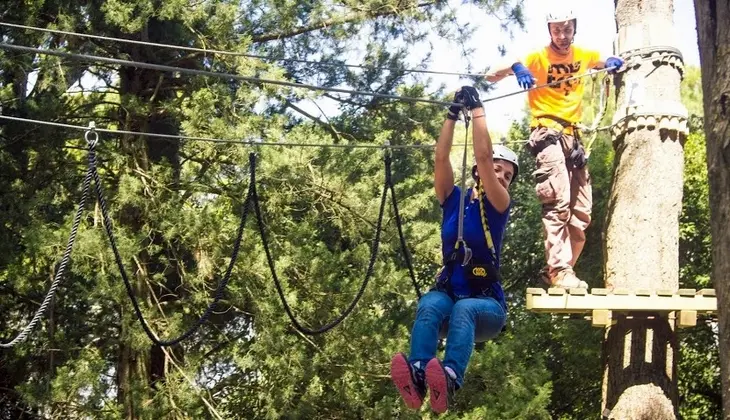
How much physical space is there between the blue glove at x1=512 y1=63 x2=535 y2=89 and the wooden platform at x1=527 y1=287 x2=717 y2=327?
3.48 feet

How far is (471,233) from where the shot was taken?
14.5ft

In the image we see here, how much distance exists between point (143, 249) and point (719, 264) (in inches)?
263

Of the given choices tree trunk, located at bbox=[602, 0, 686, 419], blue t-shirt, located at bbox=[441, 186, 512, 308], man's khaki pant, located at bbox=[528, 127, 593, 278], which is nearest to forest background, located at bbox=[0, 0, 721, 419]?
tree trunk, located at bbox=[602, 0, 686, 419]

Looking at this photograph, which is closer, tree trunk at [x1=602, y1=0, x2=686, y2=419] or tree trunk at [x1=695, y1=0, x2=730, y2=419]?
tree trunk at [x1=695, y1=0, x2=730, y2=419]

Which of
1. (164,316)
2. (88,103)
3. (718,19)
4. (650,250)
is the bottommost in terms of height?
(164,316)

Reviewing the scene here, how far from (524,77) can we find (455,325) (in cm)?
188

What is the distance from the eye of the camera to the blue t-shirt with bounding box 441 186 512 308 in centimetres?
441

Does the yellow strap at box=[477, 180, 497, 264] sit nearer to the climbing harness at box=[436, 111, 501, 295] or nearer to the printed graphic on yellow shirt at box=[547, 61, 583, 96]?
the climbing harness at box=[436, 111, 501, 295]

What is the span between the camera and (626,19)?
650cm

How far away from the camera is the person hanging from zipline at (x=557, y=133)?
5949mm

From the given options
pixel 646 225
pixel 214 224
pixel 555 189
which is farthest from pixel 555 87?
pixel 214 224

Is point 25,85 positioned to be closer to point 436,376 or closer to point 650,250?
point 650,250

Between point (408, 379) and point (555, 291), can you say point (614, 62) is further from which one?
point (408, 379)

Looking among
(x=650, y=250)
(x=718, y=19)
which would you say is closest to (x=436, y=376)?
(x=718, y=19)
